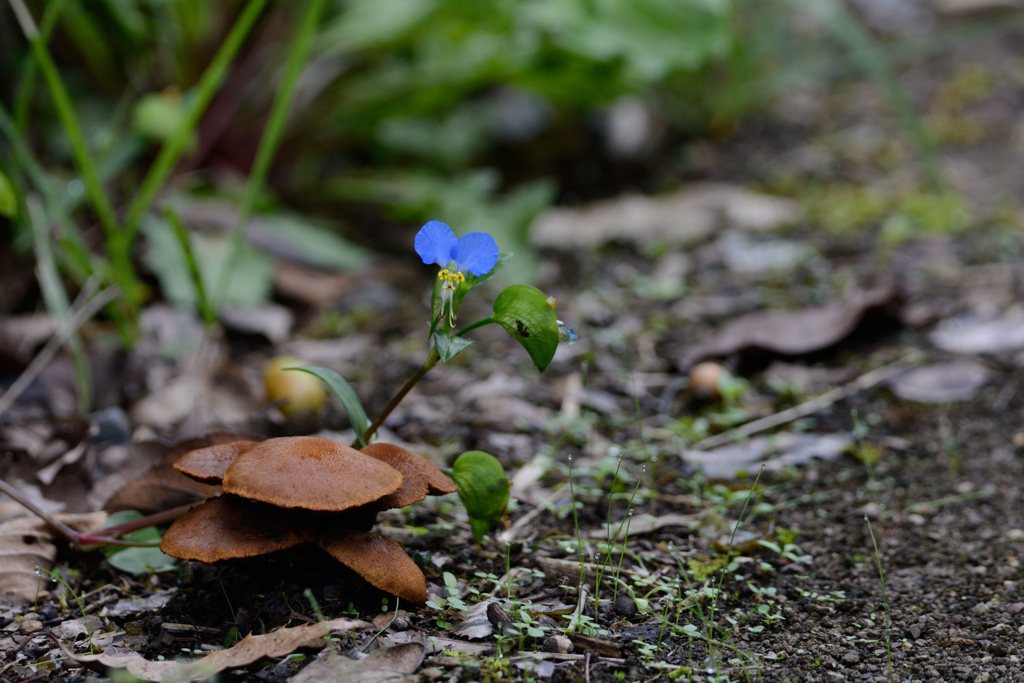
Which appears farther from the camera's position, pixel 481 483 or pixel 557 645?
pixel 481 483

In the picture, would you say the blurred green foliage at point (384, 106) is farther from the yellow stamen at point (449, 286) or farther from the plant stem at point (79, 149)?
the yellow stamen at point (449, 286)

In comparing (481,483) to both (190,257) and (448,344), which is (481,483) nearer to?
(448,344)

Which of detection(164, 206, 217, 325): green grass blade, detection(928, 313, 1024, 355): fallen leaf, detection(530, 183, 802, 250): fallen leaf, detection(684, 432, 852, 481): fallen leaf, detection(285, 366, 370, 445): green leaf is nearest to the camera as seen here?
detection(285, 366, 370, 445): green leaf

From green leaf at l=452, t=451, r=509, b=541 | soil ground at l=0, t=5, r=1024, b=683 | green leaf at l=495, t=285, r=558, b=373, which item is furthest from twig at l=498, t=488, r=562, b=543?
green leaf at l=495, t=285, r=558, b=373

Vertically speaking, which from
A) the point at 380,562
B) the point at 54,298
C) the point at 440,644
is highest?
the point at 54,298

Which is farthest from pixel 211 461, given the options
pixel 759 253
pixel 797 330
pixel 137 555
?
pixel 759 253

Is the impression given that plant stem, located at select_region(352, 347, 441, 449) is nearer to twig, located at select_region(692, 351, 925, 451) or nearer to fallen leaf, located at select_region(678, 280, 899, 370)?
twig, located at select_region(692, 351, 925, 451)

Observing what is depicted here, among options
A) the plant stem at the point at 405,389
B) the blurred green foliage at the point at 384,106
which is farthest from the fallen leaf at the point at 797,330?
the plant stem at the point at 405,389
